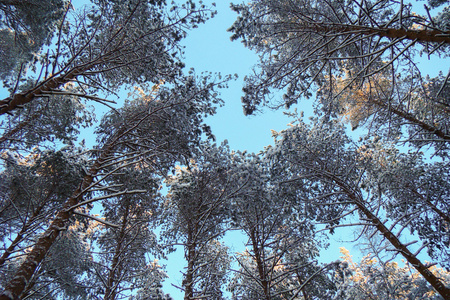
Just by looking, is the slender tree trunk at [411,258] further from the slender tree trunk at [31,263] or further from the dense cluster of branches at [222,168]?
the slender tree trunk at [31,263]

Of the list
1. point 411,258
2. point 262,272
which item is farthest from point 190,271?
point 411,258

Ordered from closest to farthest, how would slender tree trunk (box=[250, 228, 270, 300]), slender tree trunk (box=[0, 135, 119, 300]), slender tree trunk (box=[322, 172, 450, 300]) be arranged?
1. slender tree trunk (box=[0, 135, 119, 300])
2. slender tree trunk (box=[250, 228, 270, 300])
3. slender tree trunk (box=[322, 172, 450, 300])

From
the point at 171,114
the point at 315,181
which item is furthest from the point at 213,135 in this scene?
the point at 315,181

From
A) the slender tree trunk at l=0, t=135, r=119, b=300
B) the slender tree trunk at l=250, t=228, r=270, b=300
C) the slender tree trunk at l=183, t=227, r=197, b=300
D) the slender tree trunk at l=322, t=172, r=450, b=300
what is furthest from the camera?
the slender tree trunk at l=322, t=172, r=450, b=300

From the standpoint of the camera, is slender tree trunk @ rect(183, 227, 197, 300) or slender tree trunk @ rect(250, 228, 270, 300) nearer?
slender tree trunk @ rect(183, 227, 197, 300)

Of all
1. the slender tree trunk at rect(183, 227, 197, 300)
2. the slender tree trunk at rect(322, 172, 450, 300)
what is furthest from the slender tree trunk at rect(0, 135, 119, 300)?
the slender tree trunk at rect(322, 172, 450, 300)

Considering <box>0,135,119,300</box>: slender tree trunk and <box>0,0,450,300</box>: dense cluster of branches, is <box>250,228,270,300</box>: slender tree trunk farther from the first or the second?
<box>0,135,119,300</box>: slender tree trunk

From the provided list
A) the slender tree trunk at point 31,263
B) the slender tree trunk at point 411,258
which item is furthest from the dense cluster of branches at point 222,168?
the slender tree trunk at point 31,263

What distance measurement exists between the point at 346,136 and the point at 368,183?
8.12 ft

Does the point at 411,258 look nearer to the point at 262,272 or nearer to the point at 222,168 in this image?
A: the point at 262,272

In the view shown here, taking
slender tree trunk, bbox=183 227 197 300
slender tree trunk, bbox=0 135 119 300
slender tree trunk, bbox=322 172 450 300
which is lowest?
slender tree trunk, bbox=0 135 119 300

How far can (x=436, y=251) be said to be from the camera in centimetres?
786

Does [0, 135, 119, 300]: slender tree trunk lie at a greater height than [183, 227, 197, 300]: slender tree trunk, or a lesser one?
lesser

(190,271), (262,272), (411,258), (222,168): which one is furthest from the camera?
(222,168)
